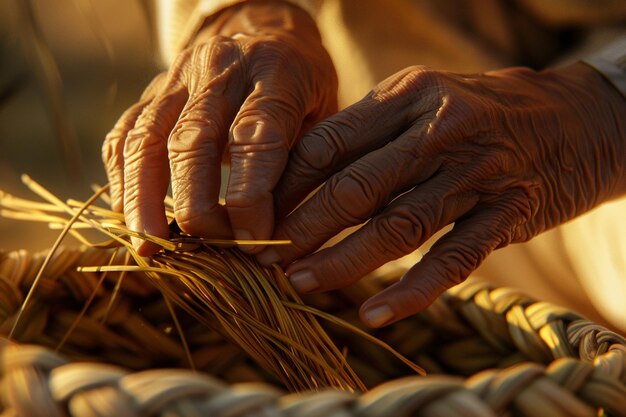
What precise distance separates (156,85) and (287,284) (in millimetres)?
313

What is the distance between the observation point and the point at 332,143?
57cm

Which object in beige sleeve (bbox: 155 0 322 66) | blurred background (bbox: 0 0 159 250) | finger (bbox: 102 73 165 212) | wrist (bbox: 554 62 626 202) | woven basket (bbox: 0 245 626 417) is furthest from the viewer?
blurred background (bbox: 0 0 159 250)

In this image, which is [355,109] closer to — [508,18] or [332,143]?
[332,143]

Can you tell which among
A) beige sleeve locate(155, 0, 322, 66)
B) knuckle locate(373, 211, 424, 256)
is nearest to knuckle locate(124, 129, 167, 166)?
knuckle locate(373, 211, 424, 256)

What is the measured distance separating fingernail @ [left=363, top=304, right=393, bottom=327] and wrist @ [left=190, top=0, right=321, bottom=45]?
32 centimetres

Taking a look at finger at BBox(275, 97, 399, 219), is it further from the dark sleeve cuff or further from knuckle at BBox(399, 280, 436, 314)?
the dark sleeve cuff

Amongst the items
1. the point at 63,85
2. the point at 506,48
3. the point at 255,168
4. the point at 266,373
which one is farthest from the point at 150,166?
the point at 63,85

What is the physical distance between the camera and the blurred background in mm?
1459

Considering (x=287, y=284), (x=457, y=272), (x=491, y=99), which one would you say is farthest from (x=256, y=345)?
(x=491, y=99)

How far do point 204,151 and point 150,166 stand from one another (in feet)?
0.26

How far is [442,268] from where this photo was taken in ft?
1.94

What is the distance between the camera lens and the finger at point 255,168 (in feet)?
1.74

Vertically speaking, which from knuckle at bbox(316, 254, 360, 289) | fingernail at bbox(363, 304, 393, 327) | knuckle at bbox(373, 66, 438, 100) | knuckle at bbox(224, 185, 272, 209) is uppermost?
knuckle at bbox(373, 66, 438, 100)

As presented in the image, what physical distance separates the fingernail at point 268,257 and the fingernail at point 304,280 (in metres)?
0.02
